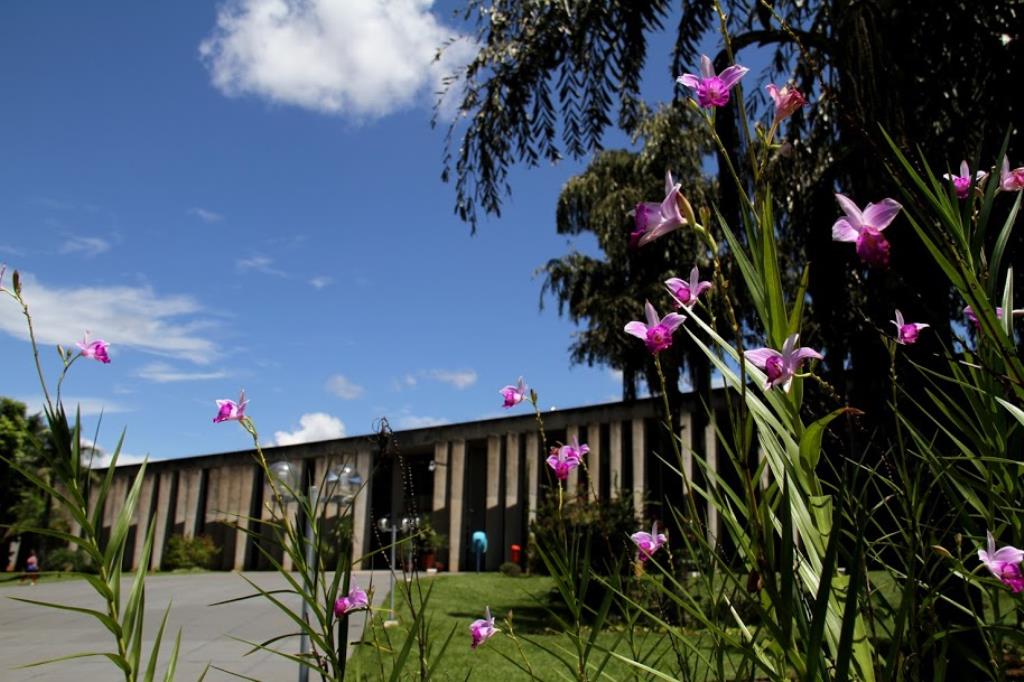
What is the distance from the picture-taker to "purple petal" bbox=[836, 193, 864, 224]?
0.82 metres

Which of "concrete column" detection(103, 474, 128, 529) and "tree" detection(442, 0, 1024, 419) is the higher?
"tree" detection(442, 0, 1024, 419)

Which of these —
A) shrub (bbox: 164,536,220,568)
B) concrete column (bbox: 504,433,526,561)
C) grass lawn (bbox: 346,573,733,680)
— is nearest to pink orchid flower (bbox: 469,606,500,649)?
grass lawn (bbox: 346,573,733,680)

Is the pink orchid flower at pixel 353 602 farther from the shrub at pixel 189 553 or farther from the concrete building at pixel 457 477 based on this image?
the shrub at pixel 189 553

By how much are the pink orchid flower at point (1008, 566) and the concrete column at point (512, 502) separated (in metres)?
18.6

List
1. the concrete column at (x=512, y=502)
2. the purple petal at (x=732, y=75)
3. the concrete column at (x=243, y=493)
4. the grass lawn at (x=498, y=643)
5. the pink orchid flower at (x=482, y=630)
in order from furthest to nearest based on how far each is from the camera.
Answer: the concrete column at (x=243, y=493)
the concrete column at (x=512, y=502)
the pink orchid flower at (x=482, y=630)
the grass lawn at (x=498, y=643)
the purple petal at (x=732, y=75)

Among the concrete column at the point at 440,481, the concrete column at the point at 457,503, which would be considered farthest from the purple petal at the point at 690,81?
the concrete column at the point at 440,481

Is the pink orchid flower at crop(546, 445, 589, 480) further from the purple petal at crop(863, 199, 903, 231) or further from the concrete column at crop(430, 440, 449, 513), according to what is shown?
the concrete column at crop(430, 440, 449, 513)

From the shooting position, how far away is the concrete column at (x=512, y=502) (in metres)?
19.4

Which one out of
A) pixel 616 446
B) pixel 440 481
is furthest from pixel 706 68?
pixel 440 481

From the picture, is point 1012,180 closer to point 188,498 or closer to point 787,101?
point 787,101

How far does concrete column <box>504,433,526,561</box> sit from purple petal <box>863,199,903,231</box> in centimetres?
1883

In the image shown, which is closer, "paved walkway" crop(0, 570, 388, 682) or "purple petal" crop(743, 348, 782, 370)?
"purple petal" crop(743, 348, 782, 370)

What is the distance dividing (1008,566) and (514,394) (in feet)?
4.07

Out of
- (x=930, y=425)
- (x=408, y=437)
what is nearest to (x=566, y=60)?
(x=930, y=425)
